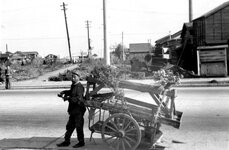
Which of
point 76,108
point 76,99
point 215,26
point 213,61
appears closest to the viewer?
point 76,99

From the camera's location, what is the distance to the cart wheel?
6020 mm

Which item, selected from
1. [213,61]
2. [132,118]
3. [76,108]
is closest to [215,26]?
[213,61]

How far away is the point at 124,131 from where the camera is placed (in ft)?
20.0

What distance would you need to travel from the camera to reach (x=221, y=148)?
6.26m

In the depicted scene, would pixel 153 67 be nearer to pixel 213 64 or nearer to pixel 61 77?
pixel 213 64

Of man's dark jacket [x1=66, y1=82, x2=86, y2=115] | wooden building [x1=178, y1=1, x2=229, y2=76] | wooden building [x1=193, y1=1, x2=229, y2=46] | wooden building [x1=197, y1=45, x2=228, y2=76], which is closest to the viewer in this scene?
man's dark jacket [x1=66, y1=82, x2=86, y2=115]

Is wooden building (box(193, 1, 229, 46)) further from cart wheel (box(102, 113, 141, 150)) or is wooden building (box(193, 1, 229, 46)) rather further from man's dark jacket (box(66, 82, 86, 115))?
cart wheel (box(102, 113, 141, 150))

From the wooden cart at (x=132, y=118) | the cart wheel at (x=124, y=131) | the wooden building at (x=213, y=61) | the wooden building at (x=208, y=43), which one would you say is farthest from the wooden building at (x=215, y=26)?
the cart wheel at (x=124, y=131)

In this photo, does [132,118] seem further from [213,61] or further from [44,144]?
[213,61]

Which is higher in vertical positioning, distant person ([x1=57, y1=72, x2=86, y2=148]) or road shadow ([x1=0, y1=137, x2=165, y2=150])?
distant person ([x1=57, y1=72, x2=86, y2=148])

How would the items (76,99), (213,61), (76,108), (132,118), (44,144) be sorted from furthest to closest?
(213,61) → (44,144) → (76,108) → (76,99) → (132,118)

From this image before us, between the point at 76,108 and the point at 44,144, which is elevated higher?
the point at 76,108

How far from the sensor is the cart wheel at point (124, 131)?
6.02 m

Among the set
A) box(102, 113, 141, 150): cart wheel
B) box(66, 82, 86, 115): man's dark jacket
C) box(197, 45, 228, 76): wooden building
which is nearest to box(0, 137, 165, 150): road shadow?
box(102, 113, 141, 150): cart wheel
